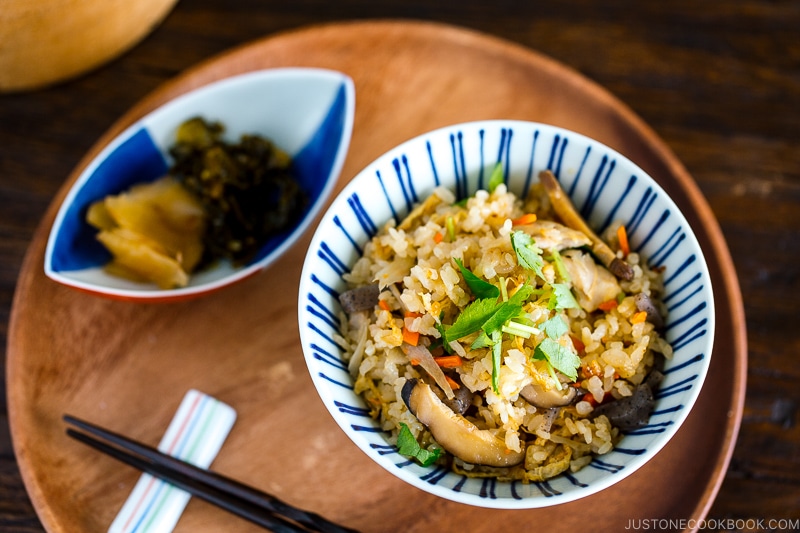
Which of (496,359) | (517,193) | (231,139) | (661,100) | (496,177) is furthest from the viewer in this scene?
(661,100)

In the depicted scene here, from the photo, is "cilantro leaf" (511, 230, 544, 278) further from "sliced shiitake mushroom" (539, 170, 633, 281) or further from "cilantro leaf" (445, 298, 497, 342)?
"sliced shiitake mushroom" (539, 170, 633, 281)

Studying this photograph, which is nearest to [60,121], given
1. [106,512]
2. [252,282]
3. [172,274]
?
[172,274]

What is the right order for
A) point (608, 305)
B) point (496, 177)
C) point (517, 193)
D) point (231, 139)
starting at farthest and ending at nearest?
point (231, 139), point (517, 193), point (496, 177), point (608, 305)

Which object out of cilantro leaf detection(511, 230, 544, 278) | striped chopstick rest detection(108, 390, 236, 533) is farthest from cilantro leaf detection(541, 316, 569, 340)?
striped chopstick rest detection(108, 390, 236, 533)

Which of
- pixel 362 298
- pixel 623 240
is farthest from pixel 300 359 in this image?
pixel 623 240

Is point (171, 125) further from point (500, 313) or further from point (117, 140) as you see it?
point (500, 313)

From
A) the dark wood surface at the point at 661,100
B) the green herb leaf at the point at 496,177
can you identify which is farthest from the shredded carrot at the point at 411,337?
the dark wood surface at the point at 661,100

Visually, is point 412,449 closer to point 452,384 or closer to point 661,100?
point 452,384
